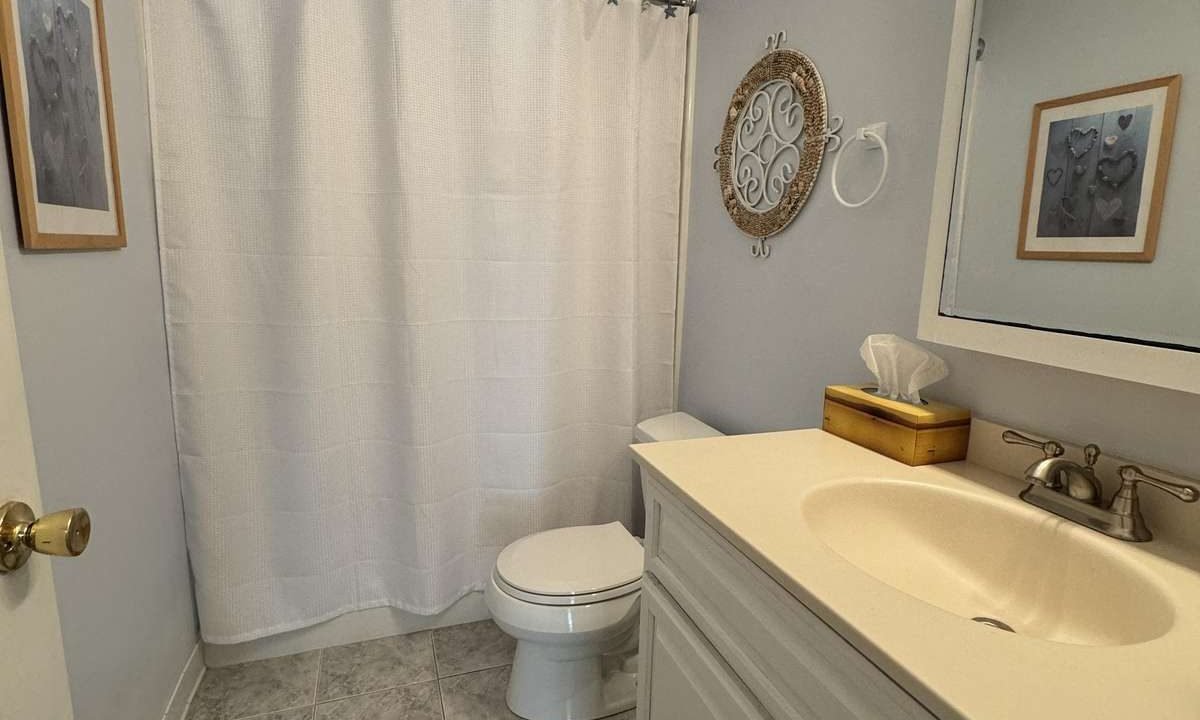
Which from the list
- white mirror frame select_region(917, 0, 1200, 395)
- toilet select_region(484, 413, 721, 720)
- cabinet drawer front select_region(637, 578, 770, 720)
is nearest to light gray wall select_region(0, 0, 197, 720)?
toilet select_region(484, 413, 721, 720)

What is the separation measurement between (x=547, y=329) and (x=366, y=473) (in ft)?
2.34

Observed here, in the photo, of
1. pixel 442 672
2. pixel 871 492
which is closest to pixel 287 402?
pixel 442 672

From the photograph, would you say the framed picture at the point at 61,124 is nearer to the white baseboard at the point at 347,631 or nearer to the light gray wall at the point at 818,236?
the white baseboard at the point at 347,631

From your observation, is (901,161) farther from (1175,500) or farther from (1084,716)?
(1084,716)

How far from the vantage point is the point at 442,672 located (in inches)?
74.1

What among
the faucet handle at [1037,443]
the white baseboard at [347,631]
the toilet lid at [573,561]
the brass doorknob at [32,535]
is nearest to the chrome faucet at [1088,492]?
the faucet handle at [1037,443]

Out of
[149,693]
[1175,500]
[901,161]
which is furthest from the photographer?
[149,693]

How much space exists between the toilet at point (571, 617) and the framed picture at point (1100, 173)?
1105mm

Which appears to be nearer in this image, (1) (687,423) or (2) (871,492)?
(2) (871,492)

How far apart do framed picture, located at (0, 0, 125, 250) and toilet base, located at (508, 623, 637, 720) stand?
1374mm

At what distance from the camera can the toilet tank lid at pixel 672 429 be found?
6.32 feet

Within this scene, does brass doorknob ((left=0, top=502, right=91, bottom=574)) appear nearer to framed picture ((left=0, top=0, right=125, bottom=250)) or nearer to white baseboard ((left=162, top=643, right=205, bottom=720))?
framed picture ((left=0, top=0, right=125, bottom=250))

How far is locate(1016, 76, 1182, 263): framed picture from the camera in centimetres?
82

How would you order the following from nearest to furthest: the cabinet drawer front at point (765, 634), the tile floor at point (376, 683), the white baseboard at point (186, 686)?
the cabinet drawer front at point (765, 634)
the white baseboard at point (186, 686)
the tile floor at point (376, 683)
